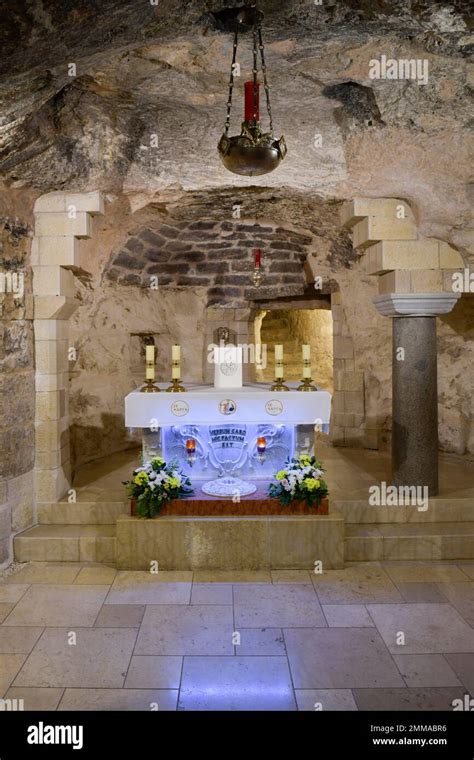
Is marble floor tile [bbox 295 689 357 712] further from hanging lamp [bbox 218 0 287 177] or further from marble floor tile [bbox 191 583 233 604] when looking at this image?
hanging lamp [bbox 218 0 287 177]

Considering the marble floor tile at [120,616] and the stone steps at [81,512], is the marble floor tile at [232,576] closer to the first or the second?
the marble floor tile at [120,616]

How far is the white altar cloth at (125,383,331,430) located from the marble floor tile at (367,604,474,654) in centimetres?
184

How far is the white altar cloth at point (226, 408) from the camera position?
546cm

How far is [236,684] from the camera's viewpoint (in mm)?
3387

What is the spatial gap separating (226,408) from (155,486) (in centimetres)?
99

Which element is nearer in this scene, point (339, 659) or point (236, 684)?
point (236, 684)

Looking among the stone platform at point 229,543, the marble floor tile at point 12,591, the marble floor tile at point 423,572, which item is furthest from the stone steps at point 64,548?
the marble floor tile at point 423,572

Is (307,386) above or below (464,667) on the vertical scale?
above

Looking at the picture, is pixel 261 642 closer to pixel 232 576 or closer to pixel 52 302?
pixel 232 576

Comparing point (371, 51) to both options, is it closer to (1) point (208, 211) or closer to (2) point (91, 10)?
(2) point (91, 10)

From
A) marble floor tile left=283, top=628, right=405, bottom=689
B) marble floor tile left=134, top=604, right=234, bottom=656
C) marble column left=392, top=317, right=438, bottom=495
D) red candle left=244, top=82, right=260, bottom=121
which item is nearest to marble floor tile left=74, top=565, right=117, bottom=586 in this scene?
marble floor tile left=134, top=604, right=234, bottom=656

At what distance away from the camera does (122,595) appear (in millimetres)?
4602

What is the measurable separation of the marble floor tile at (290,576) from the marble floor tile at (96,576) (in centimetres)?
141

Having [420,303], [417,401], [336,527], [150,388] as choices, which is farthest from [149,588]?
[420,303]
